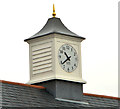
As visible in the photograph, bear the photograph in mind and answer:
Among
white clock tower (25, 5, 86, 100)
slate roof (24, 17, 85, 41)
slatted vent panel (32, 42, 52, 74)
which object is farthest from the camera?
slate roof (24, 17, 85, 41)

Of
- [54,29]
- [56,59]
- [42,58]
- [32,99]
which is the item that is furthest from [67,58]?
[32,99]

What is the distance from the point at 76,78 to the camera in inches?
1426

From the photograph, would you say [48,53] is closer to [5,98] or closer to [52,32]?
[52,32]

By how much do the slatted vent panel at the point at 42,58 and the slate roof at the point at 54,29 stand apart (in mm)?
566

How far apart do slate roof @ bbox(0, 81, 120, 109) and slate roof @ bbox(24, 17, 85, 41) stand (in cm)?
266

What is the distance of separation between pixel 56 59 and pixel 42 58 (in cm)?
81

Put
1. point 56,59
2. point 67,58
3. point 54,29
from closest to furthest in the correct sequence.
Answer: point 56,59 < point 67,58 < point 54,29

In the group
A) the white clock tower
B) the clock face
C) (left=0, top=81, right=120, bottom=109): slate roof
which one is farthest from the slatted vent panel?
(left=0, top=81, right=120, bottom=109): slate roof

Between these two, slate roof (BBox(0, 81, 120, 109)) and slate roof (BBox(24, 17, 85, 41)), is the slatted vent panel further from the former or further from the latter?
slate roof (BBox(0, 81, 120, 109))

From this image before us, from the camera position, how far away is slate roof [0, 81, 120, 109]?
3200 cm

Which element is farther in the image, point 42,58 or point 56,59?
point 42,58

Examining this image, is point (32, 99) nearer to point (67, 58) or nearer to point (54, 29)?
point (67, 58)

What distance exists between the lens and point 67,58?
118ft

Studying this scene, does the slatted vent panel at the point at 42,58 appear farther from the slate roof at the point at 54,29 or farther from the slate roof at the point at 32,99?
the slate roof at the point at 32,99
